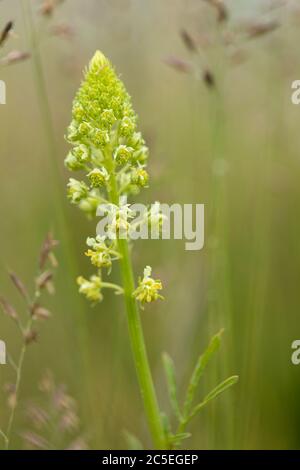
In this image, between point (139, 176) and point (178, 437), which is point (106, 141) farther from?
point (178, 437)

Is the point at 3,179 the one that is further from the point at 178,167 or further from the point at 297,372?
the point at 297,372

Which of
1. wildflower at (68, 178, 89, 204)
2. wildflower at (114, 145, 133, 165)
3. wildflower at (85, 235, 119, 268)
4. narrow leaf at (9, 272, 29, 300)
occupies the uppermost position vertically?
wildflower at (114, 145, 133, 165)

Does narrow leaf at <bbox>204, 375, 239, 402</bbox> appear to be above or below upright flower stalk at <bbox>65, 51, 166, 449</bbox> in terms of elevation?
below

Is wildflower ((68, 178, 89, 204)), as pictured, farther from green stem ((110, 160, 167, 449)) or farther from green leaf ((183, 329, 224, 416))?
green leaf ((183, 329, 224, 416))

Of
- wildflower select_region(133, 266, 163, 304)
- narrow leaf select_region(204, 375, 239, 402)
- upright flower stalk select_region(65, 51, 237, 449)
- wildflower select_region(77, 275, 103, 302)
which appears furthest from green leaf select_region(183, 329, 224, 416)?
wildflower select_region(77, 275, 103, 302)

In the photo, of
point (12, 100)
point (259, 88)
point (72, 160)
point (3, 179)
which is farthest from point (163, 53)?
point (72, 160)

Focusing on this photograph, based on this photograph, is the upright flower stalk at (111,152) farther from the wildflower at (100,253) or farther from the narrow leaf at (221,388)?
the narrow leaf at (221,388)
